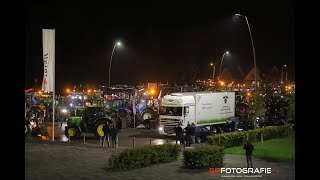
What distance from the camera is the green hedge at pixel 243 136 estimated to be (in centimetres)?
2377

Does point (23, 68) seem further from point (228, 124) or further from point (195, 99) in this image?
point (228, 124)

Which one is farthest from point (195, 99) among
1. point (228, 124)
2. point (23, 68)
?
point (23, 68)

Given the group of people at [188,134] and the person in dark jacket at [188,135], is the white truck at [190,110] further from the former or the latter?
the person in dark jacket at [188,135]

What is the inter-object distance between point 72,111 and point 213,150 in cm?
2249

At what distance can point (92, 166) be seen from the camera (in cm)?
1864

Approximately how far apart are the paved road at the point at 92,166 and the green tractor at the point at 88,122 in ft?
15.6

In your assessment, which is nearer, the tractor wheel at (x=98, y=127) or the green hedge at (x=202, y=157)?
the green hedge at (x=202, y=157)

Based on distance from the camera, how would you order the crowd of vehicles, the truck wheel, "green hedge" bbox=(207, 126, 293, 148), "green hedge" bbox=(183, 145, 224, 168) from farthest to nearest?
the truck wheel < the crowd of vehicles < "green hedge" bbox=(207, 126, 293, 148) < "green hedge" bbox=(183, 145, 224, 168)

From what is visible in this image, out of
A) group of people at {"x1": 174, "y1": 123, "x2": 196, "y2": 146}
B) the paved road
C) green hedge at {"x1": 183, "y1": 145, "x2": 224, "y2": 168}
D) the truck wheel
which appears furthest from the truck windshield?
green hedge at {"x1": 183, "y1": 145, "x2": 224, "y2": 168}

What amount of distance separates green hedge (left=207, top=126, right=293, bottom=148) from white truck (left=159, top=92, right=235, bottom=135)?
5.42 metres

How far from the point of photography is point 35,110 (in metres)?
34.9

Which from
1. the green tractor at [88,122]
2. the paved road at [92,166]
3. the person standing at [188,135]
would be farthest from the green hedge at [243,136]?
the green tractor at [88,122]

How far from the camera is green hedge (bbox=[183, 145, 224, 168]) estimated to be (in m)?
18.4

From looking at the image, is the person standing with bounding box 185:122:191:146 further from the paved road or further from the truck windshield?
the truck windshield
